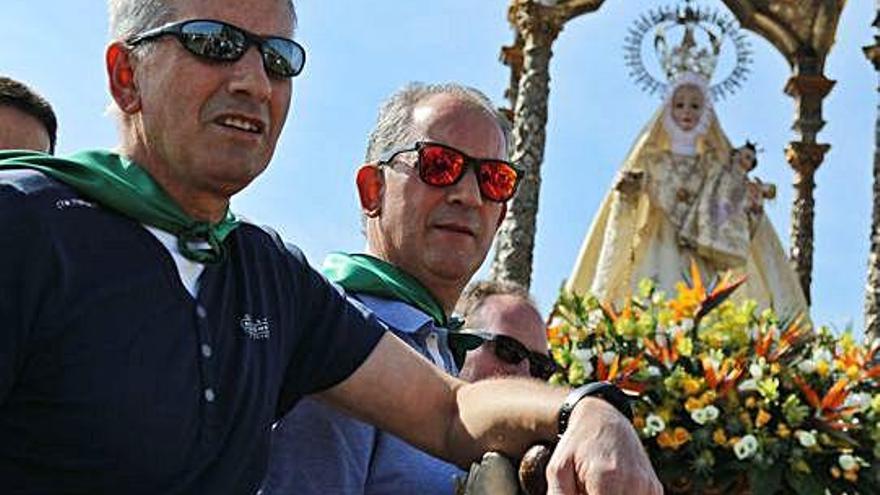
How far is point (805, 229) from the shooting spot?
17234 mm

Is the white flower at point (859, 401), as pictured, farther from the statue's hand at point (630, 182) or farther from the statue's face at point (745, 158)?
the statue's face at point (745, 158)

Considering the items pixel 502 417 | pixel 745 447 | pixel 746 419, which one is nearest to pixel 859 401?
pixel 746 419

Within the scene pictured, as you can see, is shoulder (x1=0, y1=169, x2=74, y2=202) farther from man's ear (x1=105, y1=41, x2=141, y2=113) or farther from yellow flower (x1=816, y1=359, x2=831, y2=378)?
yellow flower (x1=816, y1=359, x2=831, y2=378)

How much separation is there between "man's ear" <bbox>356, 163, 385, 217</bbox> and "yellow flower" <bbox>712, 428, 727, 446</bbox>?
86.3 inches

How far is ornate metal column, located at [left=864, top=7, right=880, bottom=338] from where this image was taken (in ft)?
46.8

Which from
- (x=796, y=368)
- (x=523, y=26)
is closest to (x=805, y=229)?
(x=523, y=26)

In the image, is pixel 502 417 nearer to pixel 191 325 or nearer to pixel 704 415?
pixel 191 325

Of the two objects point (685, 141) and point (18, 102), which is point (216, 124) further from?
point (685, 141)

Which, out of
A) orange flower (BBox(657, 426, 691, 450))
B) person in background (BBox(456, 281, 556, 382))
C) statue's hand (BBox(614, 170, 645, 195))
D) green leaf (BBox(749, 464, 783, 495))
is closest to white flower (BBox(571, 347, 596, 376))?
orange flower (BBox(657, 426, 691, 450))

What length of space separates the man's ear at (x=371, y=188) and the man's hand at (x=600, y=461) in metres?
1.29

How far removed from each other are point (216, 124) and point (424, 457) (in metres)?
0.88

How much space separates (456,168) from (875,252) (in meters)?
12.1

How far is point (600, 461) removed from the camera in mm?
1859

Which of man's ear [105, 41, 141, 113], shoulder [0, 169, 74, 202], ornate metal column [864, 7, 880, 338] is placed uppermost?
man's ear [105, 41, 141, 113]
